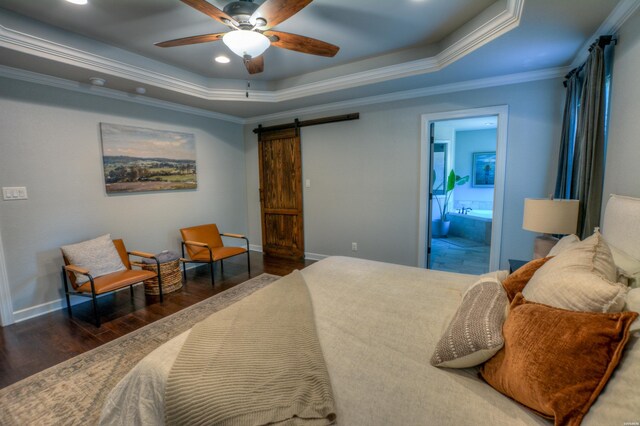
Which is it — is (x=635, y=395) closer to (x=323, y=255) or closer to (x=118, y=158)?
(x=323, y=255)

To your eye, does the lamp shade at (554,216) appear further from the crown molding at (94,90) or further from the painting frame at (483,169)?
the painting frame at (483,169)

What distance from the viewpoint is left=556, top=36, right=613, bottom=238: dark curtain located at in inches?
80.1

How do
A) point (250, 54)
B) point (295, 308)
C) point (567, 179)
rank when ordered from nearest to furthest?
point (295, 308) → point (250, 54) → point (567, 179)

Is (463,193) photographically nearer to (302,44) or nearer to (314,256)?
(314,256)

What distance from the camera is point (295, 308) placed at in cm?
158

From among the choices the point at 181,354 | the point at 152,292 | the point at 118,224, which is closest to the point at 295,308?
the point at 181,354

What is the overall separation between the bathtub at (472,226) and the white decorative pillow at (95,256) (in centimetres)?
605

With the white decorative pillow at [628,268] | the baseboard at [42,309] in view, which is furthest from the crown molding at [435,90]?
the baseboard at [42,309]

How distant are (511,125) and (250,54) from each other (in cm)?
292

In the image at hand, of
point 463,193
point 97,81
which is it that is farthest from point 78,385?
point 463,193

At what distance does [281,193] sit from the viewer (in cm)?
490

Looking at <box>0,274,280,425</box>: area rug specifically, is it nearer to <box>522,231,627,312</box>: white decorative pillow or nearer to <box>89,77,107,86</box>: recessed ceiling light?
<box>522,231,627,312</box>: white decorative pillow

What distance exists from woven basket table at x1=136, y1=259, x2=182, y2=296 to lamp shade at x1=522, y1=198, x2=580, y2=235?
12.5 ft

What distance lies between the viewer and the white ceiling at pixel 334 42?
217cm
